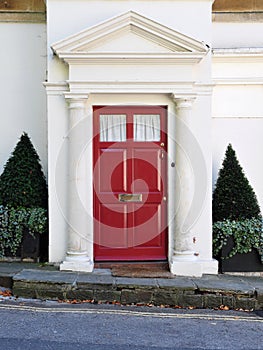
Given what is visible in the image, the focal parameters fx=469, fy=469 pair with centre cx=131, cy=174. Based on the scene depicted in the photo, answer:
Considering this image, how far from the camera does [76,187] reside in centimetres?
702

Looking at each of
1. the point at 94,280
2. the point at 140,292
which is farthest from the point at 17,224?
the point at 140,292

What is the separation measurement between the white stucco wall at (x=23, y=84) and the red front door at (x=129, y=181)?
136cm

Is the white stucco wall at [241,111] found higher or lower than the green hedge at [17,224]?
higher

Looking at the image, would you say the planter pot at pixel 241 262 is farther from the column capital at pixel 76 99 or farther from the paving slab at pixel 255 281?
the column capital at pixel 76 99

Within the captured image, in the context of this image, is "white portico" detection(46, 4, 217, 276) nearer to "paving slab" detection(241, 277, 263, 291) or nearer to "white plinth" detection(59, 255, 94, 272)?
"white plinth" detection(59, 255, 94, 272)

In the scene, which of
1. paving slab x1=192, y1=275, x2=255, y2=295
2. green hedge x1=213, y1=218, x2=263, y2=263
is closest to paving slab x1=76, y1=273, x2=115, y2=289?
paving slab x1=192, y1=275, x2=255, y2=295

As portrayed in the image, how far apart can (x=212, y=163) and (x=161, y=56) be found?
6.88 ft

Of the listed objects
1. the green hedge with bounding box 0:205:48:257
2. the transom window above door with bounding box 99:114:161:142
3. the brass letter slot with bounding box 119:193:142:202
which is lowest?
the green hedge with bounding box 0:205:48:257

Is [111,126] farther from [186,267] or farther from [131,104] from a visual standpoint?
[186,267]

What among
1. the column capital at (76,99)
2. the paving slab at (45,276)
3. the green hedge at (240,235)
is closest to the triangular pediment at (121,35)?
the column capital at (76,99)

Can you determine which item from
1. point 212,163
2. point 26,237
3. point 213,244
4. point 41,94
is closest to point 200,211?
point 213,244

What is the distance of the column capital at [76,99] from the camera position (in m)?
6.95

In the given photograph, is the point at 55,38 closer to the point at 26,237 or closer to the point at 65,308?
the point at 26,237

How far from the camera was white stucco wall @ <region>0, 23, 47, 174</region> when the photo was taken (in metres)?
8.04
